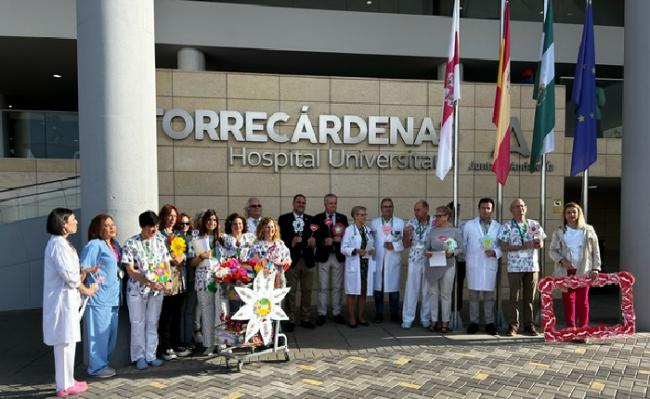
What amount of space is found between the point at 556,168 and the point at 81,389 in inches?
359

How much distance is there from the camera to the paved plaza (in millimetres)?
4336

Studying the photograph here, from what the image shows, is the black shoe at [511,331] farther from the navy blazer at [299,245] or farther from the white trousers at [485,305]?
the navy blazer at [299,245]

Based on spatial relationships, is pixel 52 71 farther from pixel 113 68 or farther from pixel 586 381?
pixel 586 381

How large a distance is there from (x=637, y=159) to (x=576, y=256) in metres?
1.85

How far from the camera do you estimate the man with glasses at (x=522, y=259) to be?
614 centimetres

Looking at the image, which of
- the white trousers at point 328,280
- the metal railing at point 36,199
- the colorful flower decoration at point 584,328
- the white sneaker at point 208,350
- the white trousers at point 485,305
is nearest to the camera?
the white sneaker at point 208,350

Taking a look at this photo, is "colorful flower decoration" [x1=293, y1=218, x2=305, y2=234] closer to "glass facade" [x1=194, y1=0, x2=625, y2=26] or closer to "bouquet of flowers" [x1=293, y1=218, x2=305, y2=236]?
"bouquet of flowers" [x1=293, y1=218, x2=305, y2=236]

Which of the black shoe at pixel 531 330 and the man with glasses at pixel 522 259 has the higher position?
the man with glasses at pixel 522 259

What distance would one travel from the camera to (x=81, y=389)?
172 inches

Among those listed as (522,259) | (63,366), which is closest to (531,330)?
(522,259)

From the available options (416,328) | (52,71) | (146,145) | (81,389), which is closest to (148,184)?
(146,145)

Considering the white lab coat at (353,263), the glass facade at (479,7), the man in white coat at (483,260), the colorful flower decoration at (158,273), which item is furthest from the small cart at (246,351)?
the glass facade at (479,7)

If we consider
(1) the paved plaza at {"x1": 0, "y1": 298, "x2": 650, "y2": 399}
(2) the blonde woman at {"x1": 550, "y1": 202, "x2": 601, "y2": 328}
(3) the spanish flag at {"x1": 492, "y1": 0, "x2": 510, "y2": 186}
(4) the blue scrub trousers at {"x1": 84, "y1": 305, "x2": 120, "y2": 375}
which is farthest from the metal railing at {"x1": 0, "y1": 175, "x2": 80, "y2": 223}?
(2) the blonde woman at {"x1": 550, "y1": 202, "x2": 601, "y2": 328}

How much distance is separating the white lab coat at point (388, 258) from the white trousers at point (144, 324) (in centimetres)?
317
